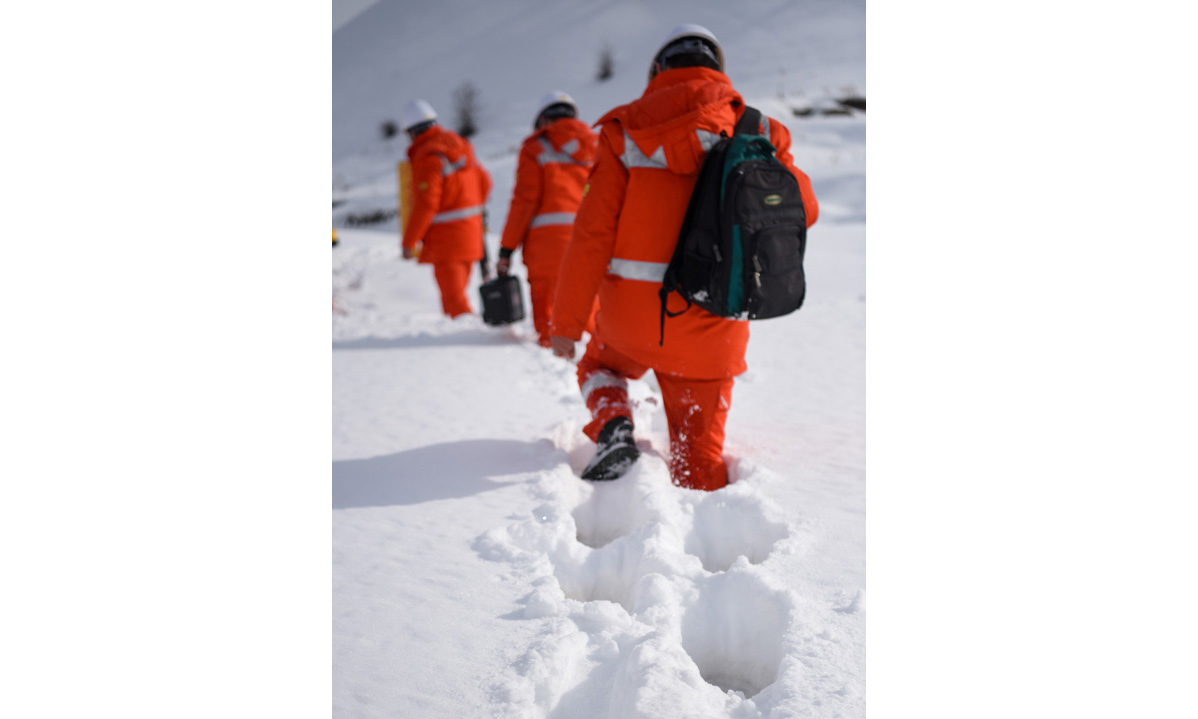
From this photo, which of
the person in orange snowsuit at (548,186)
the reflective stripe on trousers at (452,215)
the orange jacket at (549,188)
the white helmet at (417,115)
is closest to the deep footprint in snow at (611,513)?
the person in orange snowsuit at (548,186)

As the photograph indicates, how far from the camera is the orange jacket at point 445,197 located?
5.59m

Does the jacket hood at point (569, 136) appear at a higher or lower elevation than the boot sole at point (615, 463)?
higher

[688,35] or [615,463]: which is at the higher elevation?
[688,35]

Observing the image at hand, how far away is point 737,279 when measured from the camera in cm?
222

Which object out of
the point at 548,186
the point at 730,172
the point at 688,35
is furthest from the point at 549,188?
the point at 730,172

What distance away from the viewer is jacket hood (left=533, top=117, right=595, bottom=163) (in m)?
4.99

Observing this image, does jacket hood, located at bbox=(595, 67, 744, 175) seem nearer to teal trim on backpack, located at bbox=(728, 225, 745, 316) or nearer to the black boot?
teal trim on backpack, located at bbox=(728, 225, 745, 316)

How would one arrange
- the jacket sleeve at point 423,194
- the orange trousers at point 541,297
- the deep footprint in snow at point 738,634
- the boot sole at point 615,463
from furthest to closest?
the jacket sleeve at point 423,194, the orange trousers at point 541,297, the boot sole at point 615,463, the deep footprint in snow at point 738,634

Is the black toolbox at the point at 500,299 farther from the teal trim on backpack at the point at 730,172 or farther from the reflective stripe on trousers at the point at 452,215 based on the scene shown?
the teal trim on backpack at the point at 730,172

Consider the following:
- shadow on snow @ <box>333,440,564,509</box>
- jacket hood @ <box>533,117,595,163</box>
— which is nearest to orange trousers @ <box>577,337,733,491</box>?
shadow on snow @ <box>333,440,564,509</box>

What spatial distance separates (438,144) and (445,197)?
15.6 inches

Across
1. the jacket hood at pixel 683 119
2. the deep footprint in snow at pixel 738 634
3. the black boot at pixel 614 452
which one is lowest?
the deep footprint in snow at pixel 738 634

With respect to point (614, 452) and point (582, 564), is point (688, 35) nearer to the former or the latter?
point (614, 452)
